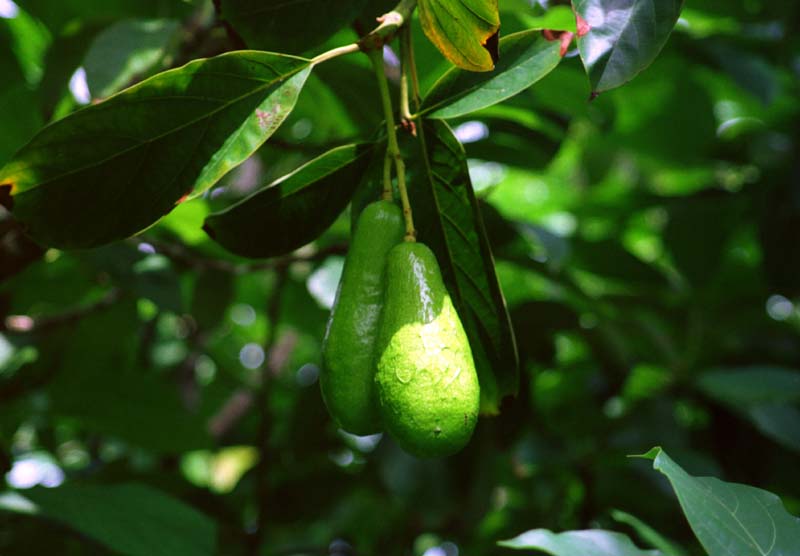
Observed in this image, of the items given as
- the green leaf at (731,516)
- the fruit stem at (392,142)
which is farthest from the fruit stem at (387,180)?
the green leaf at (731,516)

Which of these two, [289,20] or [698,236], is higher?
[289,20]

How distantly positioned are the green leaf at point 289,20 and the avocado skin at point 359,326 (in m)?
0.23

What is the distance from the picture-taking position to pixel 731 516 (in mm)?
888

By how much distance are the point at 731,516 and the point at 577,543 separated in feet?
0.58

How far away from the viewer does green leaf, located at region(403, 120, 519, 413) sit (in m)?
0.96

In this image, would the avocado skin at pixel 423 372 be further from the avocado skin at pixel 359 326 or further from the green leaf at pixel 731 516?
the green leaf at pixel 731 516

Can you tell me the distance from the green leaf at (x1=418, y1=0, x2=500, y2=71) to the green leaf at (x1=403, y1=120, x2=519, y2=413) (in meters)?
0.09

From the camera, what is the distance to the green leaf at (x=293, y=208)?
3.13ft

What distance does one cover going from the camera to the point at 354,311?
88 cm

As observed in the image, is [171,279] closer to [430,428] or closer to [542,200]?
[430,428]

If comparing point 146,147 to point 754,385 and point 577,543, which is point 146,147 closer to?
point 577,543

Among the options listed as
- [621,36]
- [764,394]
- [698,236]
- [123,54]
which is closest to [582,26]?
[621,36]

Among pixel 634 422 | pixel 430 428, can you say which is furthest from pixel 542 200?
pixel 430 428

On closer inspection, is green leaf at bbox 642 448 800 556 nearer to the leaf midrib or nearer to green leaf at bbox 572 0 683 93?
green leaf at bbox 572 0 683 93
